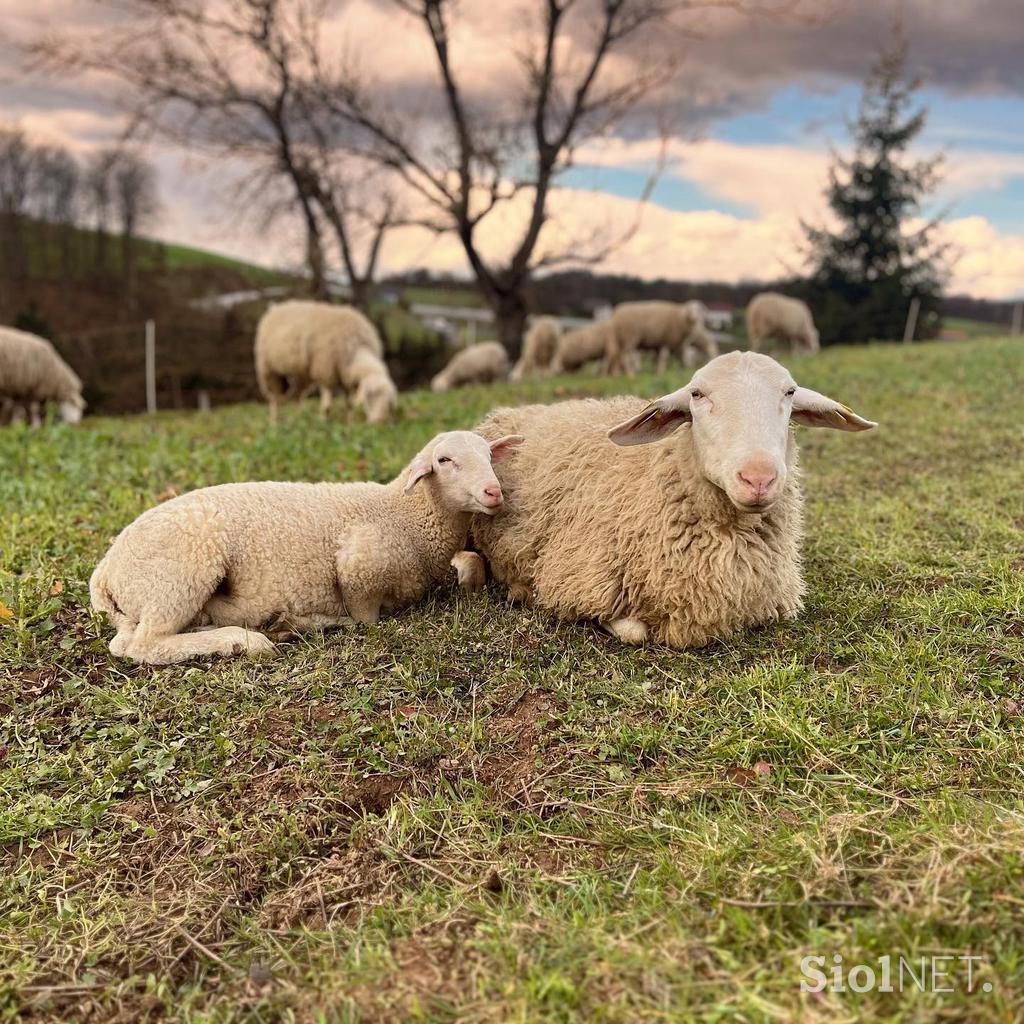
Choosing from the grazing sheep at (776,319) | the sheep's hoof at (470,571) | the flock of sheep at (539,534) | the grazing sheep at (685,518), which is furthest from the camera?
the grazing sheep at (776,319)

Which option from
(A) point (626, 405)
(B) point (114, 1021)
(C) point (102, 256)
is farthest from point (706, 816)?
(C) point (102, 256)

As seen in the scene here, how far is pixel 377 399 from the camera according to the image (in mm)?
10156

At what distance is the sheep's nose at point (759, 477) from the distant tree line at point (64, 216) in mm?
48870

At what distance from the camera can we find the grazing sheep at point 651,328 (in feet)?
64.7

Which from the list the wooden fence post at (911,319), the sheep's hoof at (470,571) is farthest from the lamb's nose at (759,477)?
the wooden fence post at (911,319)

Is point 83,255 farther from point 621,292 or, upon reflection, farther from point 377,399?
point 377,399

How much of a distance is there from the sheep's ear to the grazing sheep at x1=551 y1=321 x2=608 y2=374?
1750cm

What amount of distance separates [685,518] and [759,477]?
660mm

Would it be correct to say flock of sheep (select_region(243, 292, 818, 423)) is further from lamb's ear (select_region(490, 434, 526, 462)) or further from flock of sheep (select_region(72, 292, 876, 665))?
flock of sheep (select_region(72, 292, 876, 665))

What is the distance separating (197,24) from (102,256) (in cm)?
3630

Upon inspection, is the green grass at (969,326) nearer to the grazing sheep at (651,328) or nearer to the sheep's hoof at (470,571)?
the grazing sheep at (651,328)

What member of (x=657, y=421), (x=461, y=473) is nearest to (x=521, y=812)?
(x=657, y=421)

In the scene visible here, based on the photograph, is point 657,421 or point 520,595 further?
point 520,595

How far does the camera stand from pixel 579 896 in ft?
7.11
